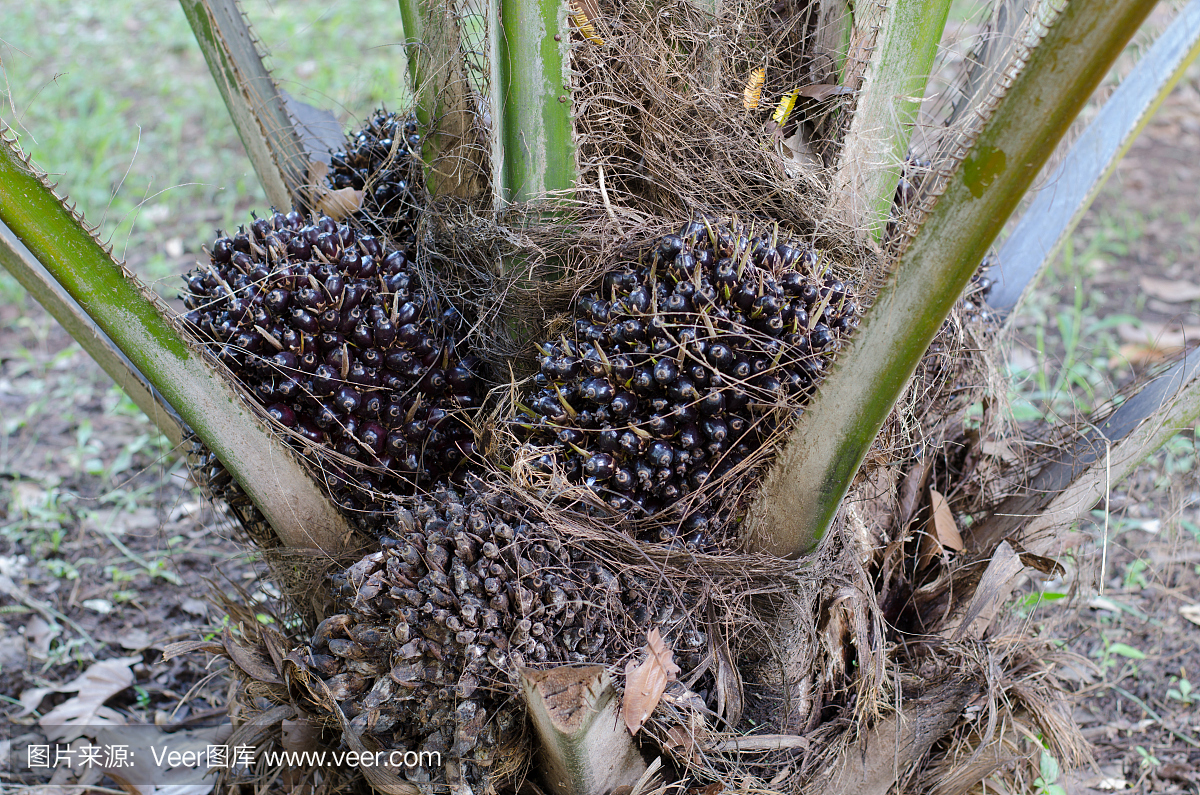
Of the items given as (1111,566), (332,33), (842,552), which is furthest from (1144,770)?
(332,33)

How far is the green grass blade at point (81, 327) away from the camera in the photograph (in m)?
1.53

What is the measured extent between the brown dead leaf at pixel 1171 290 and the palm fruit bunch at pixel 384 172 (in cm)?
305

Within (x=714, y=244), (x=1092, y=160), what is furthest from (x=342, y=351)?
(x=1092, y=160)

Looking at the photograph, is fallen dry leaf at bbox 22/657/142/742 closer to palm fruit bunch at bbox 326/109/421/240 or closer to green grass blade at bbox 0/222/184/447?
green grass blade at bbox 0/222/184/447

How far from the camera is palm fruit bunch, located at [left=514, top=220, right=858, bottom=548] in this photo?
1.33 m

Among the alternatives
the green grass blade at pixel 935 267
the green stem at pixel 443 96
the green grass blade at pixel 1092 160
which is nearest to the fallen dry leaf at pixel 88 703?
the green stem at pixel 443 96

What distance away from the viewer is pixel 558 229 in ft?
4.90

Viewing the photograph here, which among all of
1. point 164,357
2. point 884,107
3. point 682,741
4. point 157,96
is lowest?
point 682,741

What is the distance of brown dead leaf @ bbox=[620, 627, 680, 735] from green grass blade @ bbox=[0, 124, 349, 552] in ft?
1.94

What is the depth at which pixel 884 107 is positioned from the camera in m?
A: 1.53

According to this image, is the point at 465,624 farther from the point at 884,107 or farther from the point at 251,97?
the point at 251,97

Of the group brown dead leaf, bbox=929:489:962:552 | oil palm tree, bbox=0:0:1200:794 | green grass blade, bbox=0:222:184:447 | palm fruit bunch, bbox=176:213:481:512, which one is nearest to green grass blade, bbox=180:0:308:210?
oil palm tree, bbox=0:0:1200:794

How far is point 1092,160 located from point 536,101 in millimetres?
1280

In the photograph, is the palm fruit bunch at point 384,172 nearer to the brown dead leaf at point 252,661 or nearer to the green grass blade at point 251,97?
the green grass blade at point 251,97
